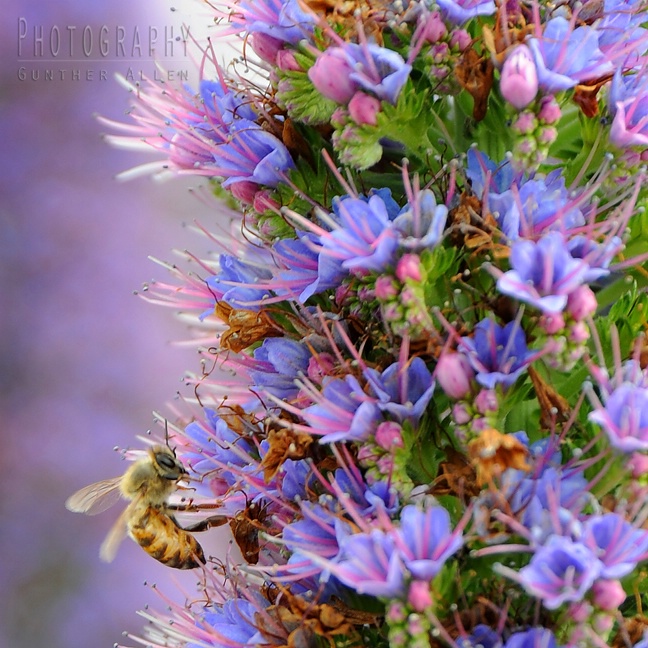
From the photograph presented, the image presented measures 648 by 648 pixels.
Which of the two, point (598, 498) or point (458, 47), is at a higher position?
point (458, 47)

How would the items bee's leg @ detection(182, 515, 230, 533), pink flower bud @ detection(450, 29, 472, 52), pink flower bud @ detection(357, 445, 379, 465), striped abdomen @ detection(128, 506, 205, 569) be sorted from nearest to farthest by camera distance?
pink flower bud @ detection(357, 445, 379, 465), pink flower bud @ detection(450, 29, 472, 52), bee's leg @ detection(182, 515, 230, 533), striped abdomen @ detection(128, 506, 205, 569)

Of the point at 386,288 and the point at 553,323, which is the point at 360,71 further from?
the point at 553,323

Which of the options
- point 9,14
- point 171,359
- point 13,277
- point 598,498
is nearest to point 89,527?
point 171,359

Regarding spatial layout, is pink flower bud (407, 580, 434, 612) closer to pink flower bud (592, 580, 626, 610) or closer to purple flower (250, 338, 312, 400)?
pink flower bud (592, 580, 626, 610)

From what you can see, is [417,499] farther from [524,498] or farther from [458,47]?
[458,47]

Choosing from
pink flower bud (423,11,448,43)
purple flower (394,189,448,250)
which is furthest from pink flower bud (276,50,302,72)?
purple flower (394,189,448,250)

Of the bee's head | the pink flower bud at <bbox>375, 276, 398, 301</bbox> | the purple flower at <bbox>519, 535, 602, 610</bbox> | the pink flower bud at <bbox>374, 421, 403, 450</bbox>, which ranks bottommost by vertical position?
the bee's head
